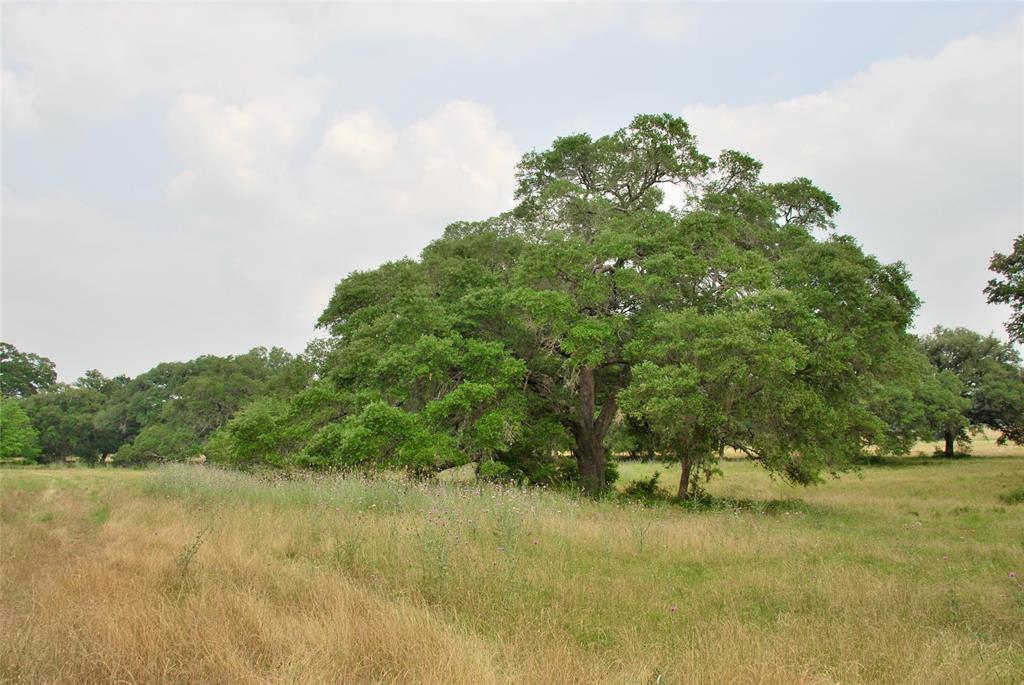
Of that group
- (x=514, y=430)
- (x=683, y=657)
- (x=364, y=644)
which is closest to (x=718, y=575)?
(x=683, y=657)

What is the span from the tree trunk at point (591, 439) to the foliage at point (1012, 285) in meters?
14.3

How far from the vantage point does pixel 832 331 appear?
14.9 meters

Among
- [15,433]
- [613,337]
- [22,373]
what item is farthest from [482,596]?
[22,373]

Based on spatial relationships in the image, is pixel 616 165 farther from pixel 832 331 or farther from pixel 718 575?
pixel 718 575

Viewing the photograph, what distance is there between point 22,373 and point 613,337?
8851 centimetres

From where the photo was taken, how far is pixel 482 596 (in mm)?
5820

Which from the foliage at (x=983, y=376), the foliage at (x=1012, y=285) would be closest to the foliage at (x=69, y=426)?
the foliage at (x=1012, y=285)

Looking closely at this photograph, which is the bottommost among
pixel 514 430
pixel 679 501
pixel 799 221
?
pixel 679 501

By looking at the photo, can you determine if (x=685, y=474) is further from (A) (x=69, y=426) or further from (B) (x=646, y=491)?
(A) (x=69, y=426)

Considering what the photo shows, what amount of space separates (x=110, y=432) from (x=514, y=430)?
58585 millimetres

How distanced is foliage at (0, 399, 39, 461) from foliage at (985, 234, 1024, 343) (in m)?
68.1

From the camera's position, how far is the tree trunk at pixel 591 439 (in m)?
18.5

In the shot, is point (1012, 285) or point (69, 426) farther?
point (69, 426)

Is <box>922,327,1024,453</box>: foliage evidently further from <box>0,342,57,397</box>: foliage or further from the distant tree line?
<box>0,342,57,397</box>: foliage
